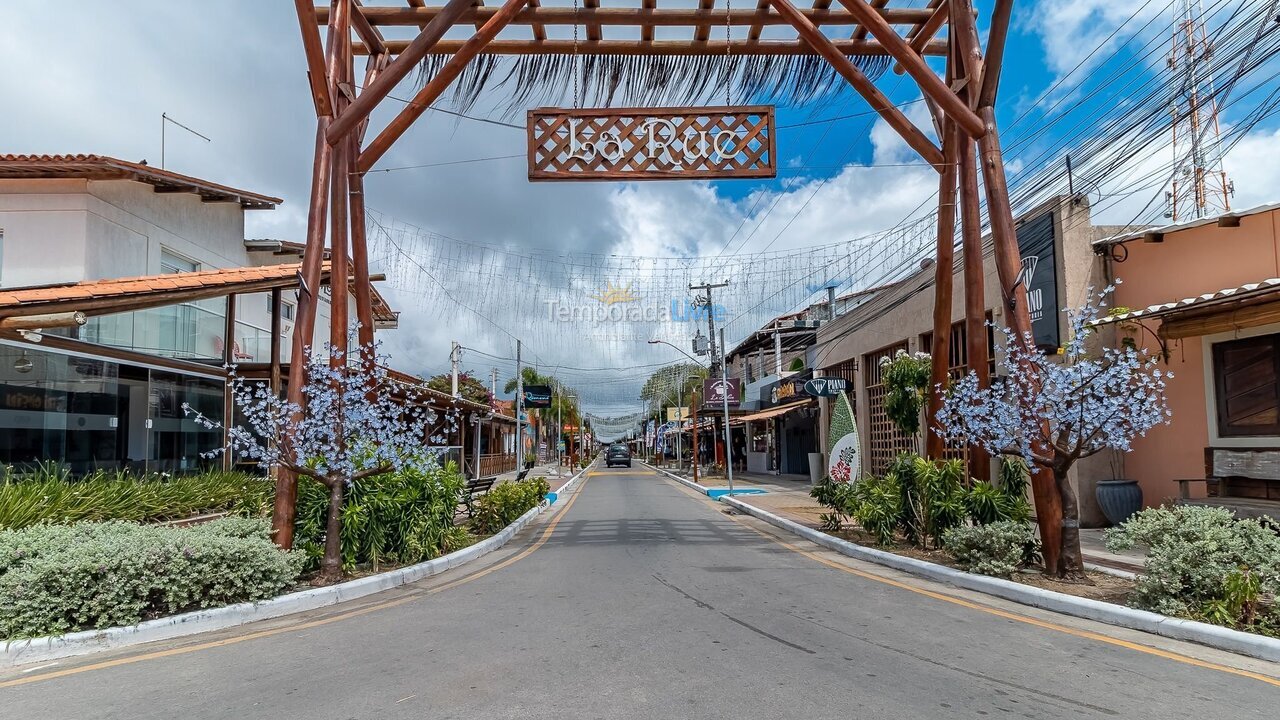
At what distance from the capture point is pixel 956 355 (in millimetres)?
17625

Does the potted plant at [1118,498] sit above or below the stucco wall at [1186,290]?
below

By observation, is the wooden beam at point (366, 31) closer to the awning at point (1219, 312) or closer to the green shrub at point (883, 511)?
the green shrub at point (883, 511)

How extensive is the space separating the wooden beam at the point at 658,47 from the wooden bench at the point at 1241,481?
6.88 meters

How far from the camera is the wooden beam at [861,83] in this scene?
10250 millimetres

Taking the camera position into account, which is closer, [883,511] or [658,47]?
[883,511]

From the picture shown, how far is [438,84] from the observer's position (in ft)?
33.3

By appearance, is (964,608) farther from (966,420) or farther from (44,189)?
(44,189)

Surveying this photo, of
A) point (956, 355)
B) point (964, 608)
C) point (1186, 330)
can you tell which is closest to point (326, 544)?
point (964, 608)

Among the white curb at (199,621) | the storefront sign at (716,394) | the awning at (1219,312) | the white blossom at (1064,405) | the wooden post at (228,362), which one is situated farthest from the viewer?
the storefront sign at (716,394)

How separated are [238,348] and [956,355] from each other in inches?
588

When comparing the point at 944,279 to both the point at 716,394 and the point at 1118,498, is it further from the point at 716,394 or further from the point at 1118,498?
the point at 716,394

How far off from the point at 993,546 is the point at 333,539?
A: 730cm

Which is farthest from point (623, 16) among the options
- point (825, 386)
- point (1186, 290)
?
point (825, 386)

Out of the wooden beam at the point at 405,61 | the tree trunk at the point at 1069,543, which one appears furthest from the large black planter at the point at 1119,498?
the wooden beam at the point at 405,61
